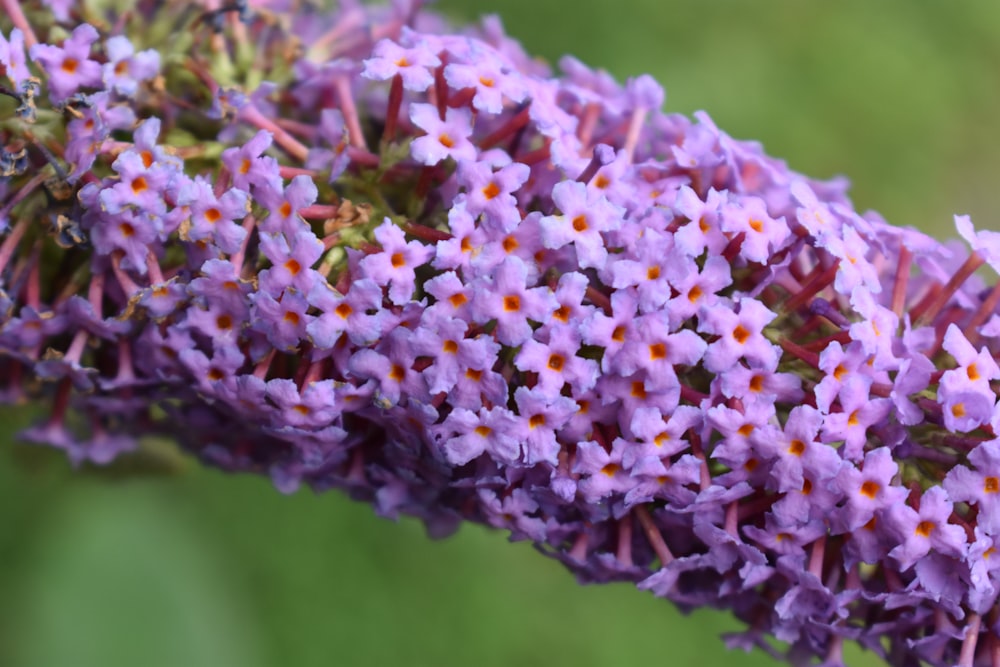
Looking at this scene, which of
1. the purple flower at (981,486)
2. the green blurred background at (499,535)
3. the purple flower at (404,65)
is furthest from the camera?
the green blurred background at (499,535)

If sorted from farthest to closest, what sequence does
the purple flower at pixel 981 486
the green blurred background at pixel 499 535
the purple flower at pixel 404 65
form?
the green blurred background at pixel 499 535 < the purple flower at pixel 404 65 < the purple flower at pixel 981 486

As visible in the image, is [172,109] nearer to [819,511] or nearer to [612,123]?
[612,123]

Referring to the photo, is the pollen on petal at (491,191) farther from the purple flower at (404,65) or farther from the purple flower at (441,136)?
the purple flower at (404,65)

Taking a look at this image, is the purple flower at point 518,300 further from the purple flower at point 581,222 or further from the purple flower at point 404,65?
the purple flower at point 404,65

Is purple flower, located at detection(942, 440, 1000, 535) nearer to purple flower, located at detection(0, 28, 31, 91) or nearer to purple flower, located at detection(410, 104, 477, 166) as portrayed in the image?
purple flower, located at detection(410, 104, 477, 166)

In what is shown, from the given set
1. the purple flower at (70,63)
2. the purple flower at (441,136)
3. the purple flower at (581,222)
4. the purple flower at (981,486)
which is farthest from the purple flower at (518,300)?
the purple flower at (70,63)

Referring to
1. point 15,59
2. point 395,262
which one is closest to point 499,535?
point 395,262

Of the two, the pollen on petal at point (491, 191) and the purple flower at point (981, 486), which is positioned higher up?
the pollen on petal at point (491, 191)

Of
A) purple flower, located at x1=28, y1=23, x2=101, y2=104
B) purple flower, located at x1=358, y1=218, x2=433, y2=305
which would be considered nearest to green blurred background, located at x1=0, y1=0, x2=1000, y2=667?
purple flower, located at x1=28, y1=23, x2=101, y2=104

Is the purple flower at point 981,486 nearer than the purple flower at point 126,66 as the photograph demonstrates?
Yes

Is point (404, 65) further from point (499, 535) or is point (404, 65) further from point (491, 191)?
point (499, 535)
